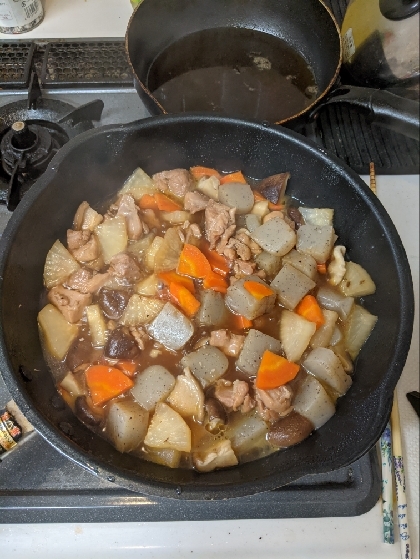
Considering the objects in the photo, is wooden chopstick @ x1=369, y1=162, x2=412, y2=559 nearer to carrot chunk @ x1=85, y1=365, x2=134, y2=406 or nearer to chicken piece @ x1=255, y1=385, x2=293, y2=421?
chicken piece @ x1=255, y1=385, x2=293, y2=421

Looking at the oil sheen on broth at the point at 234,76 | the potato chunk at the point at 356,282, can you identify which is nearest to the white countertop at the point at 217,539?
the potato chunk at the point at 356,282

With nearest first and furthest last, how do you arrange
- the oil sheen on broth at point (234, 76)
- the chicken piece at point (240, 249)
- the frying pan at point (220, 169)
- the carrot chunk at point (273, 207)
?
the frying pan at point (220, 169) < the chicken piece at point (240, 249) < the carrot chunk at point (273, 207) < the oil sheen on broth at point (234, 76)

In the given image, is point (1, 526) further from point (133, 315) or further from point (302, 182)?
point (302, 182)

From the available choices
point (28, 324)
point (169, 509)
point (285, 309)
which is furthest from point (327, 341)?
point (28, 324)

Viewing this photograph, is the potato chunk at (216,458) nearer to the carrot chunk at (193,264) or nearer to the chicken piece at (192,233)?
the carrot chunk at (193,264)

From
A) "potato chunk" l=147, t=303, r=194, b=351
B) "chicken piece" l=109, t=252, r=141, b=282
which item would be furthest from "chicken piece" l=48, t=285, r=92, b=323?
"potato chunk" l=147, t=303, r=194, b=351

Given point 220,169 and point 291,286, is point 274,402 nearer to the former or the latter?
point 291,286

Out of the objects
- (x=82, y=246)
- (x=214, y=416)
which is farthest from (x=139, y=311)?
(x=214, y=416)
